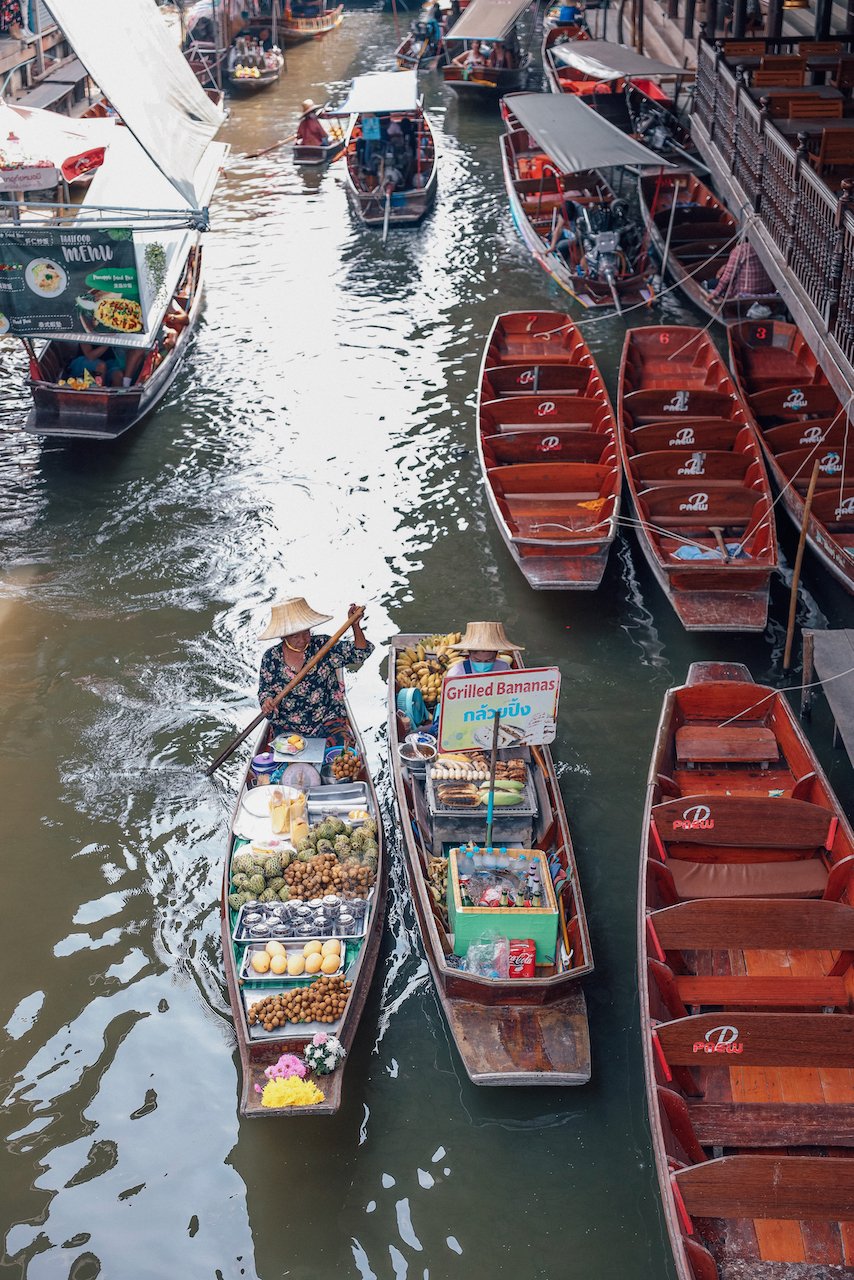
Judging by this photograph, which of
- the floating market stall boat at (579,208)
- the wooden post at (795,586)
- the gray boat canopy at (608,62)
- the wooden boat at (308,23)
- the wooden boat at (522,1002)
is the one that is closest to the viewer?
the wooden boat at (522,1002)

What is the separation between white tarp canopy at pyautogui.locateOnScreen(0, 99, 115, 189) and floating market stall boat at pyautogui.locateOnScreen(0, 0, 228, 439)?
450 millimetres

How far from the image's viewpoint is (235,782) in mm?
9281

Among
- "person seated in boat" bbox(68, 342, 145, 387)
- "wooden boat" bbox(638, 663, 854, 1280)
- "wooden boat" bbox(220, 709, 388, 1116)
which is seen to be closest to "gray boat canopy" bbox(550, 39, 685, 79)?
"person seated in boat" bbox(68, 342, 145, 387)

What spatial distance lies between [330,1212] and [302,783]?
9.81ft

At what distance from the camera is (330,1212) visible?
6.23 meters

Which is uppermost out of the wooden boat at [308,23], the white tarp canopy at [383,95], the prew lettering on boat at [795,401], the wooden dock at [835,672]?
the white tarp canopy at [383,95]

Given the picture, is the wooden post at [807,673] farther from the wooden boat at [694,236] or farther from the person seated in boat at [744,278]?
the person seated in boat at [744,278]

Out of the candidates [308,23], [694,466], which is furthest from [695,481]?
[308,23]

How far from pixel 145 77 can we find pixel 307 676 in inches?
387

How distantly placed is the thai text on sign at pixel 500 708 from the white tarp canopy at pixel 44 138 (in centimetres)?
1135

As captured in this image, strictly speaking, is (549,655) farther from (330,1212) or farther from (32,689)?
(330,1212)

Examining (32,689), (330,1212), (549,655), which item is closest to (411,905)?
(330,1212)

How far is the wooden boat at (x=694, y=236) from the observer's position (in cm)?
1592

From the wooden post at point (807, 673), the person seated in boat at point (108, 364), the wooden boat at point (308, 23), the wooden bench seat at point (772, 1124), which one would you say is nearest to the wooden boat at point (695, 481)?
the wooden post at point (807, 673)
